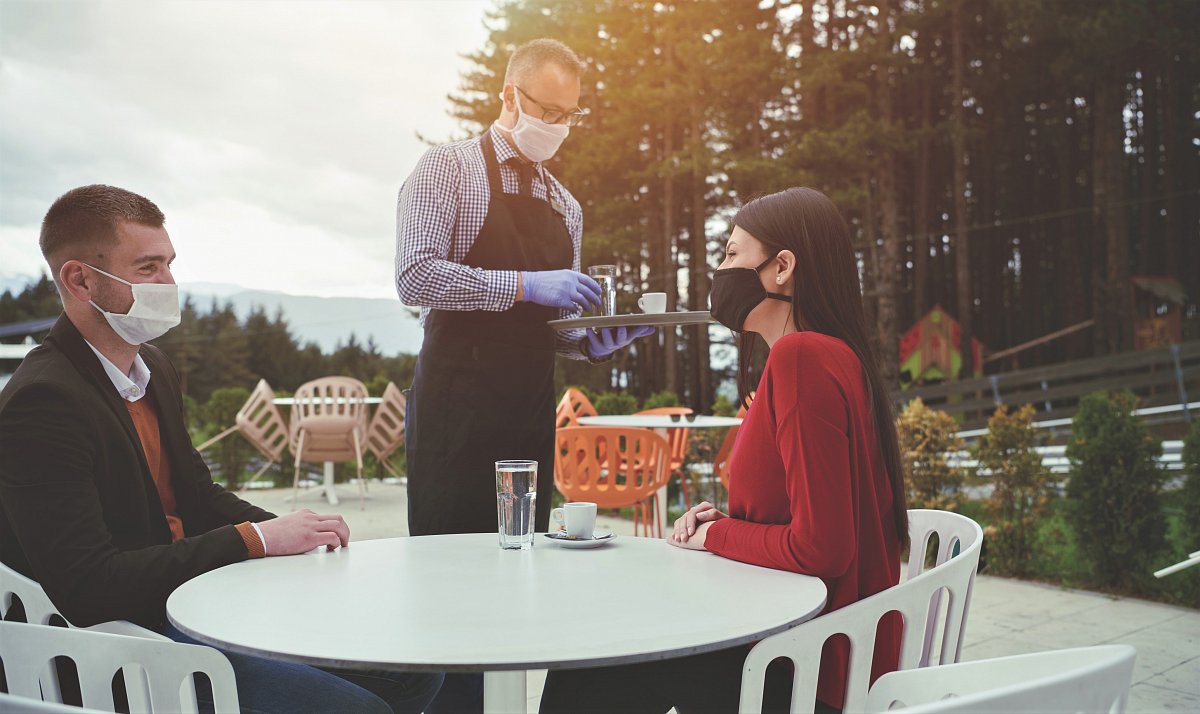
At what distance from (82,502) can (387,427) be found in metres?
8.05

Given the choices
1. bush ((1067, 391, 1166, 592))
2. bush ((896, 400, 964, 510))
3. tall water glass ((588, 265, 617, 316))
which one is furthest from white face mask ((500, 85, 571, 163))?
bush ((896, 400, 964, 510))

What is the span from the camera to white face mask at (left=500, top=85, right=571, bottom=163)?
101 inches

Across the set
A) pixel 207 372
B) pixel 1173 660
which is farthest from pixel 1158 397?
pixel 207 372

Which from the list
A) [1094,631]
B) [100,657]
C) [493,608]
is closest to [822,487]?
[493,608]

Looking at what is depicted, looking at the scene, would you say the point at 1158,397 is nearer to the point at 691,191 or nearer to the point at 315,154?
the point at 691,191

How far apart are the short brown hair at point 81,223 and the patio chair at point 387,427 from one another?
24.6ft

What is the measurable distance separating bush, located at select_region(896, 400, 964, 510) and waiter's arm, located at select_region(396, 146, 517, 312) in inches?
151

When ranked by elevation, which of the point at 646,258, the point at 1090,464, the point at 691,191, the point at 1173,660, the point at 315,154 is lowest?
the point at 1173,660

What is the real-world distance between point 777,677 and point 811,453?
0.38 meters

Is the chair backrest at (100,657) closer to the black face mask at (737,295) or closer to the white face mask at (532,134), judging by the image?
the black face mask at (737,295)

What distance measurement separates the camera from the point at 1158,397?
11445mm

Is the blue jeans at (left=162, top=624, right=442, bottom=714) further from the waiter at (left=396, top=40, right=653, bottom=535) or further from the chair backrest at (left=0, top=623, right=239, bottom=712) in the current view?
the waiter at (left=396, top=40, right=653, bottom=535)

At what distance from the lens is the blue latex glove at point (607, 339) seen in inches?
101

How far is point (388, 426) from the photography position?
9500 millimetres
